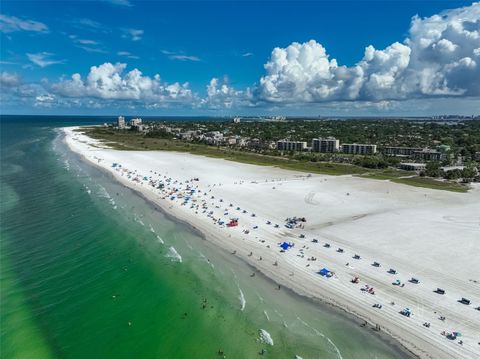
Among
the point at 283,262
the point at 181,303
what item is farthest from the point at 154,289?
the point at 283,262

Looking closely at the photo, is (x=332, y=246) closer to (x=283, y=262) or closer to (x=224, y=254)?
(x=283, y=262)

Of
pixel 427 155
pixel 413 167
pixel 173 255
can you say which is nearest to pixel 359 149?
pixel 427 155

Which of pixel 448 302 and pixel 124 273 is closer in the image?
pixel 448 302

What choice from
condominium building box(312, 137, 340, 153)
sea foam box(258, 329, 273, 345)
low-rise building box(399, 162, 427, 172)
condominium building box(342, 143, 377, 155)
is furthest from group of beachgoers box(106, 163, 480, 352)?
condominium building box(312, 137, 340, 153)

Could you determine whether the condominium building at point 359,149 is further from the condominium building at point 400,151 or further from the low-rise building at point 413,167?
the low-rise building at point 413,167

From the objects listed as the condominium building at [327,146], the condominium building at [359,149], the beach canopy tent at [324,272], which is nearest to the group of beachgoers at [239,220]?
the beach canopy tent at [324,272]
